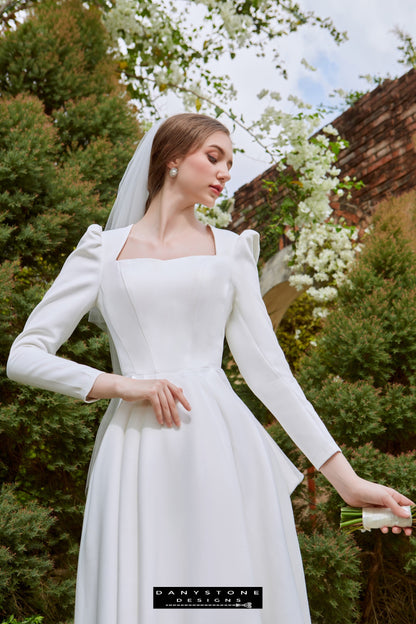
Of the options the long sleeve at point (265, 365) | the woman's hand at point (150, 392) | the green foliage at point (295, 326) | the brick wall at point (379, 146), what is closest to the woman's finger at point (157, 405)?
the woman's hand at point (150, 392)

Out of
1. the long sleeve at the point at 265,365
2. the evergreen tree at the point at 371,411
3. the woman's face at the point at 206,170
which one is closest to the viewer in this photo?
the long sleeve at the point at 265,365

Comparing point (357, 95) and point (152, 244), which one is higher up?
point (357, 95)

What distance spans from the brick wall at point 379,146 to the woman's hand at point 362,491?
4622 millimetres

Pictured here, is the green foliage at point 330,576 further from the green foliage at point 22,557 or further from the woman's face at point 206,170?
the woman's face at point 206,170

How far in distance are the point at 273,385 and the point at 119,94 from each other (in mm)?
3796

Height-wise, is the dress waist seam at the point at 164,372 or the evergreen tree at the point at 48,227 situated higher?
the evergreen tree at the point at 48,227

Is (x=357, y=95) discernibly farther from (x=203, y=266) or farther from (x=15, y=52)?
(x=203, y=266)

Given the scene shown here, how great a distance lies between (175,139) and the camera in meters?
2.08

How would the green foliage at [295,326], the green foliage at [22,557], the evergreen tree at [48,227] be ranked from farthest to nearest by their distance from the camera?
1. the green foliage at [295,326]
2. the evergreen tree at [48,227]
3. the green foliage at [22,557]

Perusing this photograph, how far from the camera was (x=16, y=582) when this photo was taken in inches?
140

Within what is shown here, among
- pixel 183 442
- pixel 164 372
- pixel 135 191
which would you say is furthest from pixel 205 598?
→ pixel 135 191

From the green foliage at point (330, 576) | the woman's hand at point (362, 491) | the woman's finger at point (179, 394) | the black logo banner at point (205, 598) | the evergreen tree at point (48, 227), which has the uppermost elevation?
the evergreen tree at point (48, 227)

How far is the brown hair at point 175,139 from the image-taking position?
6.75 ft

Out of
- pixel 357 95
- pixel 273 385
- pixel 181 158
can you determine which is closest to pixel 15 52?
pixel 181 158
